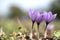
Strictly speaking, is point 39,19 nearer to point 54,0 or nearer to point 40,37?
point 40,37

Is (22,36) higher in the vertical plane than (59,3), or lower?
lower

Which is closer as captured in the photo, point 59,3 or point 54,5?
point 59,3

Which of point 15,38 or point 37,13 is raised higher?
point 37,13

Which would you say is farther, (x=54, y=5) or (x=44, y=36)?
(x=54, y=5)

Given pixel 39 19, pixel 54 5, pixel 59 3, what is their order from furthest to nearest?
pixel 54 5
pixel 59 3
pixel 39 19

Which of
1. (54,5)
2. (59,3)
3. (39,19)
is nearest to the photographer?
(39,19)

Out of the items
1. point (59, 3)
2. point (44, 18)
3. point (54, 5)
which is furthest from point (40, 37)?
point (54, 5)

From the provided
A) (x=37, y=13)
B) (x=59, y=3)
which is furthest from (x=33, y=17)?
(x=59, y=3)

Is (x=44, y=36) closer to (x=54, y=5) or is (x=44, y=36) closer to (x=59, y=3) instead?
(x=59, y=3)

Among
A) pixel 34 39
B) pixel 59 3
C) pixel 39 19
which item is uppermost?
pixel 59 3
